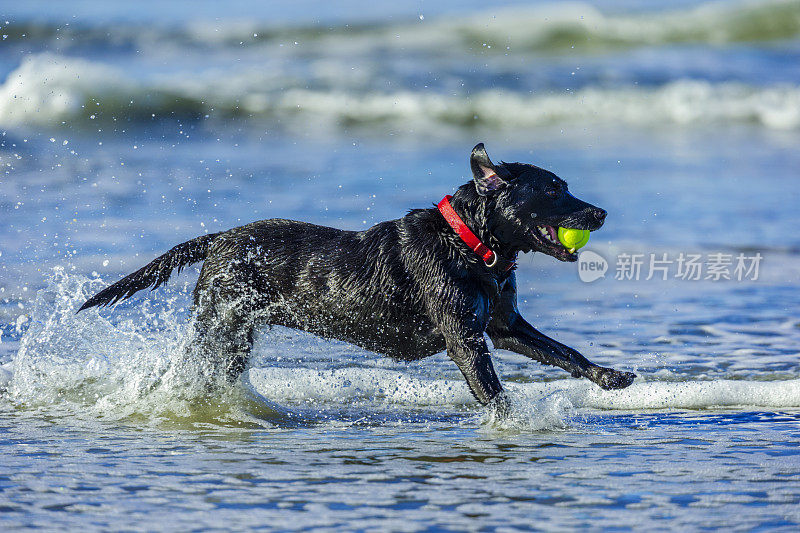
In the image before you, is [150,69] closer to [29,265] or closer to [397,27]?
[397,27]

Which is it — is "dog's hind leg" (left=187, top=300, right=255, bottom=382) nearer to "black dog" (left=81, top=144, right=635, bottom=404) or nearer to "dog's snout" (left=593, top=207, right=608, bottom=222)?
"black dog" (left=81, top=144, right=635, bottom=404)

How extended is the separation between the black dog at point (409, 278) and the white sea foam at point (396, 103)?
13.1 meters

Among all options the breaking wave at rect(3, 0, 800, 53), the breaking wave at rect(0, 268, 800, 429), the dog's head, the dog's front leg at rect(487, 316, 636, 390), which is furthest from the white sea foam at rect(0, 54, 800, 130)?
the dog's head

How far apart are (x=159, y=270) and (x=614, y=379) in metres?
2.60

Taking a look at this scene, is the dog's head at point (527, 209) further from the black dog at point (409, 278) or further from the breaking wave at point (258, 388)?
the breaking wave at point (258, 388)

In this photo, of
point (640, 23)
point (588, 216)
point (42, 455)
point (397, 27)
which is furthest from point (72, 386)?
point (640, 23)

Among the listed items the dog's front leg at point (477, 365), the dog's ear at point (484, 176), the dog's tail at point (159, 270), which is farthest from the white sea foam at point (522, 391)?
the dog's ear at point (484, 176)

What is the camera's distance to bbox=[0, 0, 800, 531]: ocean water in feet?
14.4

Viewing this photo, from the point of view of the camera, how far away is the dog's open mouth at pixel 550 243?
547cm

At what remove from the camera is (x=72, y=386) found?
645 centimetres

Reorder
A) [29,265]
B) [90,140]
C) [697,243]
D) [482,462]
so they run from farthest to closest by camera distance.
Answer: [90,140]
[697,243]
[29,265]
[482,462]

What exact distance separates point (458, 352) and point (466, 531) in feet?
5.58

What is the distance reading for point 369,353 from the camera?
7250 millimetres

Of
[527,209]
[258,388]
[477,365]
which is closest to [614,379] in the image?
[477,365]
